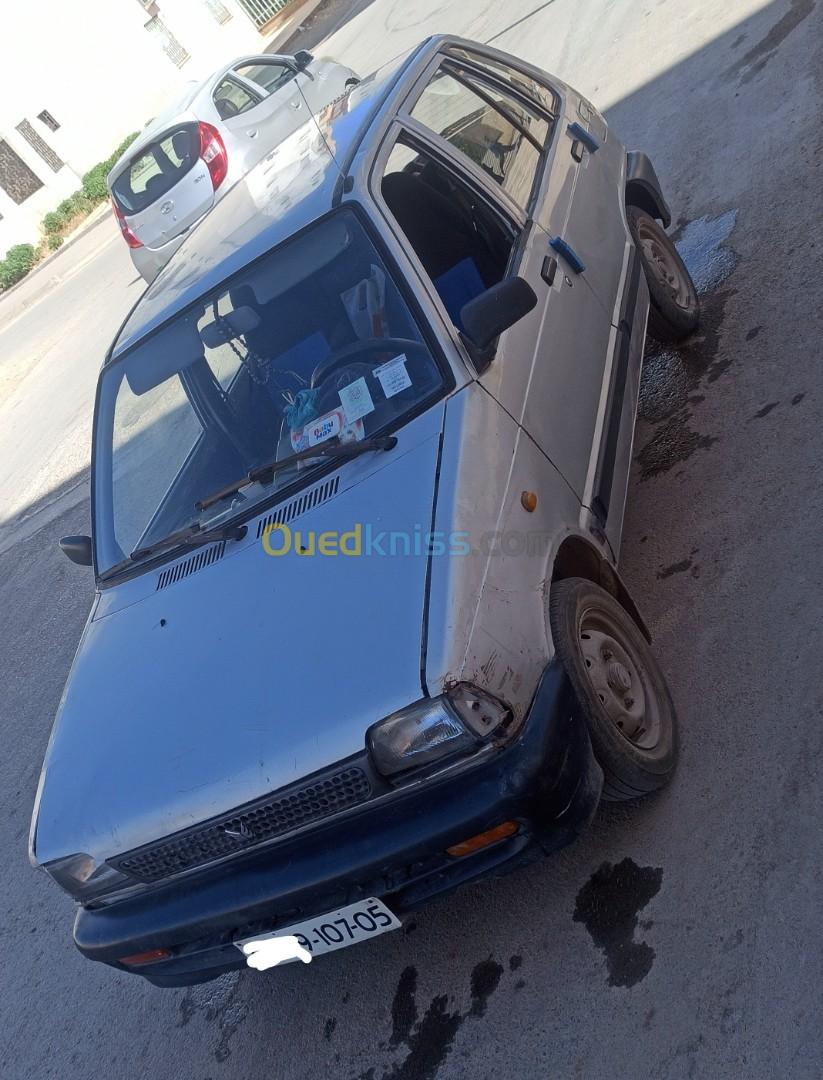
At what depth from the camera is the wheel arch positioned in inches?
126

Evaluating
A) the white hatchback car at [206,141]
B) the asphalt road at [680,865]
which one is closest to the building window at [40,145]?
the white hatchback car at [206,141]

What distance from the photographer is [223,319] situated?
143 inches

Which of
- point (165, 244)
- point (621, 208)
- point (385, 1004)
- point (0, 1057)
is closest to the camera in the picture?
point (385, 1004)

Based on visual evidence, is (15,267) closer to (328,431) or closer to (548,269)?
(548,269)

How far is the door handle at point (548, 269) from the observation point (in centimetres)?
374

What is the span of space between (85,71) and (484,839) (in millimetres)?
26579

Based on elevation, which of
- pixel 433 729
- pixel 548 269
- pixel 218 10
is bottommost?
pixel 433 729

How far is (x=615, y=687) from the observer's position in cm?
304

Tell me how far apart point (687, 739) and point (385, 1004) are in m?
1.32

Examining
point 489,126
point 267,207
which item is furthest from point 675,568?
point 267,207

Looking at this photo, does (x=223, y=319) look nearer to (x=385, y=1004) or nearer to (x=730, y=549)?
(x=730, y=549)

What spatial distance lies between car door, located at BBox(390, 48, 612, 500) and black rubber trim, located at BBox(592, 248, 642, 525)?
0.07m

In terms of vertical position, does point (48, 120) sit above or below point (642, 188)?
above

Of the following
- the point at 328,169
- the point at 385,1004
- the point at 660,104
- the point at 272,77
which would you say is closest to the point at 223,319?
the point at 328,169
